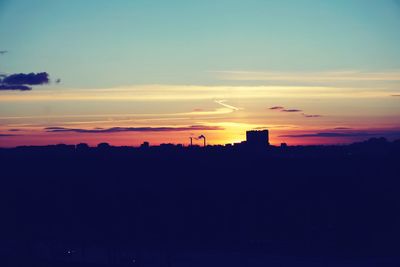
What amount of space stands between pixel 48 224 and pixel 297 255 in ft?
88.7

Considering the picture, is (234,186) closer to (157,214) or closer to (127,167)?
(157,214)

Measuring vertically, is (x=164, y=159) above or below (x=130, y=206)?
above

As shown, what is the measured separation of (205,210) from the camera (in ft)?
207

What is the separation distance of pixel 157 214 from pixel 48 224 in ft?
40.0

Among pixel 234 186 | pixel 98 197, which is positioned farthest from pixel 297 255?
pixel 98 197

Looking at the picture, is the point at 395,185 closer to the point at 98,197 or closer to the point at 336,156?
the point at 336,156

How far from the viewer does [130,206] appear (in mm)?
63781

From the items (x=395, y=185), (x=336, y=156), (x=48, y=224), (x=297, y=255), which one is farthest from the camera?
(x=336, y=156)

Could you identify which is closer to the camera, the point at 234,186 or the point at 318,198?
the point at 318,198

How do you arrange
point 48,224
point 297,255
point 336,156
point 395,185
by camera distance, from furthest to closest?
1. point 336,156
2. point 48,224
3. point 395,185
4. point 297,255

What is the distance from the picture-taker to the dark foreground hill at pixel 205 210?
53.5 meters

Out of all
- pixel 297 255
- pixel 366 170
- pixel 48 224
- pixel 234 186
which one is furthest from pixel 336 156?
pixel 48 224

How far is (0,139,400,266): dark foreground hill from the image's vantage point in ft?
176

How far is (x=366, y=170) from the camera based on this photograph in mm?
63562
